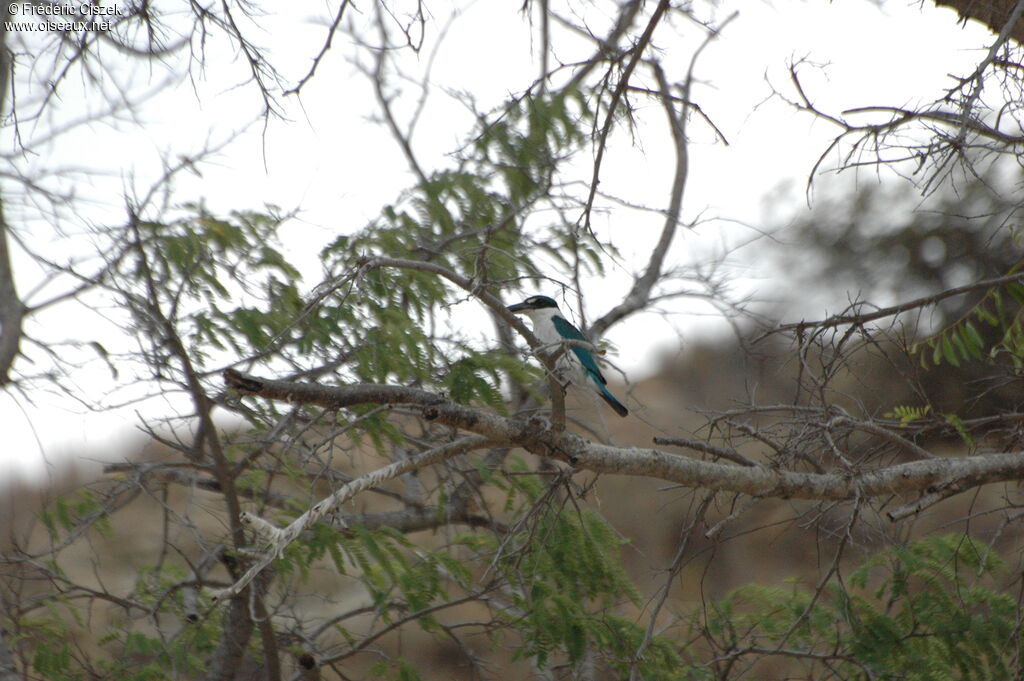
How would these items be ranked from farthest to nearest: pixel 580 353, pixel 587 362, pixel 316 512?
pixel 587 362 < pixel 580 353 < pixel 316 512

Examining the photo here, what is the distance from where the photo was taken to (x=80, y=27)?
3.79m

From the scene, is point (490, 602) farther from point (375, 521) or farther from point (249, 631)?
point (249, 631)

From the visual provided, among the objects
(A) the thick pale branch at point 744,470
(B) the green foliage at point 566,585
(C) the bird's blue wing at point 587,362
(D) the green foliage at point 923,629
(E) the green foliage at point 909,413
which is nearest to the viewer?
(A) the thick pale branch at point 744,470

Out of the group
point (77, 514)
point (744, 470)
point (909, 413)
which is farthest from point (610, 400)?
point (77, 514)

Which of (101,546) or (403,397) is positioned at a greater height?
(101,546)

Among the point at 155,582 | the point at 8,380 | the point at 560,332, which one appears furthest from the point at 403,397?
the point at 560,332

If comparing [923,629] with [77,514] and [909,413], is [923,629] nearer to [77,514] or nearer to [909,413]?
[909,413]

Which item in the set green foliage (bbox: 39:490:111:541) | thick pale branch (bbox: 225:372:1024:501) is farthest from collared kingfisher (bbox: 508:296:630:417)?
green foliage (bbox: 39:490:111:541)

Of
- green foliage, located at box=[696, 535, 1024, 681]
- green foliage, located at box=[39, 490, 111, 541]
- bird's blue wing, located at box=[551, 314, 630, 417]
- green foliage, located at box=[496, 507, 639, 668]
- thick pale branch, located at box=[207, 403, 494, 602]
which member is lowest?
green foliage, located at box=[696, 535, 1024, 681]

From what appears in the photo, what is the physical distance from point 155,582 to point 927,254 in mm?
9527

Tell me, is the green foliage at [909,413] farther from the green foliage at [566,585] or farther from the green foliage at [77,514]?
the green foliage at [77,514]

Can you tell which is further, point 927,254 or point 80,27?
point 927,254

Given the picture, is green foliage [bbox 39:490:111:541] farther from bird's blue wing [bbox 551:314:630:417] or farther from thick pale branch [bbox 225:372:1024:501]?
bird's blue wing [bbox 551:314:630:417]

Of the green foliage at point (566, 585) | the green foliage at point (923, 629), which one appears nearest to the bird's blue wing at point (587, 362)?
the green foliage at point (566, 585)
